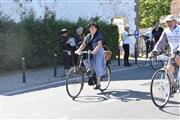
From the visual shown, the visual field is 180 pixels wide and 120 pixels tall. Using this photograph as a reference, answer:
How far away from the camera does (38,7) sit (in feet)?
76.5

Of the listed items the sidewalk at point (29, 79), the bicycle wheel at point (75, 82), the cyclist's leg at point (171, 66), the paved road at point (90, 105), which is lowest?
the sidewalk at point (29, 79)

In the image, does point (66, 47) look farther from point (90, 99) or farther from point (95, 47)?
point (90, 99)

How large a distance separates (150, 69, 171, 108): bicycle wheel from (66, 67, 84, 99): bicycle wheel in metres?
2.28

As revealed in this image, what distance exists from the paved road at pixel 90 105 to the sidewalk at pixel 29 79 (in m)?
1.24

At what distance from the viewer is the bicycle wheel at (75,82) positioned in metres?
10.9

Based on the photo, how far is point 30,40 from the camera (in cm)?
1847

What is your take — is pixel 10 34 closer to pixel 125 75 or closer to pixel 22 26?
pixel 22 26

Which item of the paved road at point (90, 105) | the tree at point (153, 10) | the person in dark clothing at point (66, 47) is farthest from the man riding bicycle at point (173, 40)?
the tree at point (153, 10)

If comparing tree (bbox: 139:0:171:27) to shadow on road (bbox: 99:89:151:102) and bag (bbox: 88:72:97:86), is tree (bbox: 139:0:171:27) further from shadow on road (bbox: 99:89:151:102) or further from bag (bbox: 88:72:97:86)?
bag (bbox: 88:72:97:86)

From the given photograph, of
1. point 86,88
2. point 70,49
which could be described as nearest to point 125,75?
point 70,49

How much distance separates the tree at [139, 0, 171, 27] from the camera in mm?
51750

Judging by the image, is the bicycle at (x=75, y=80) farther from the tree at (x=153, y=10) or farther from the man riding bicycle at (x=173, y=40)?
the tree at (x=153, y=10)

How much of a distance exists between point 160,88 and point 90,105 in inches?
62.1

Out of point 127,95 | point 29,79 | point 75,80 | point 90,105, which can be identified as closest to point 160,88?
point 90,105
